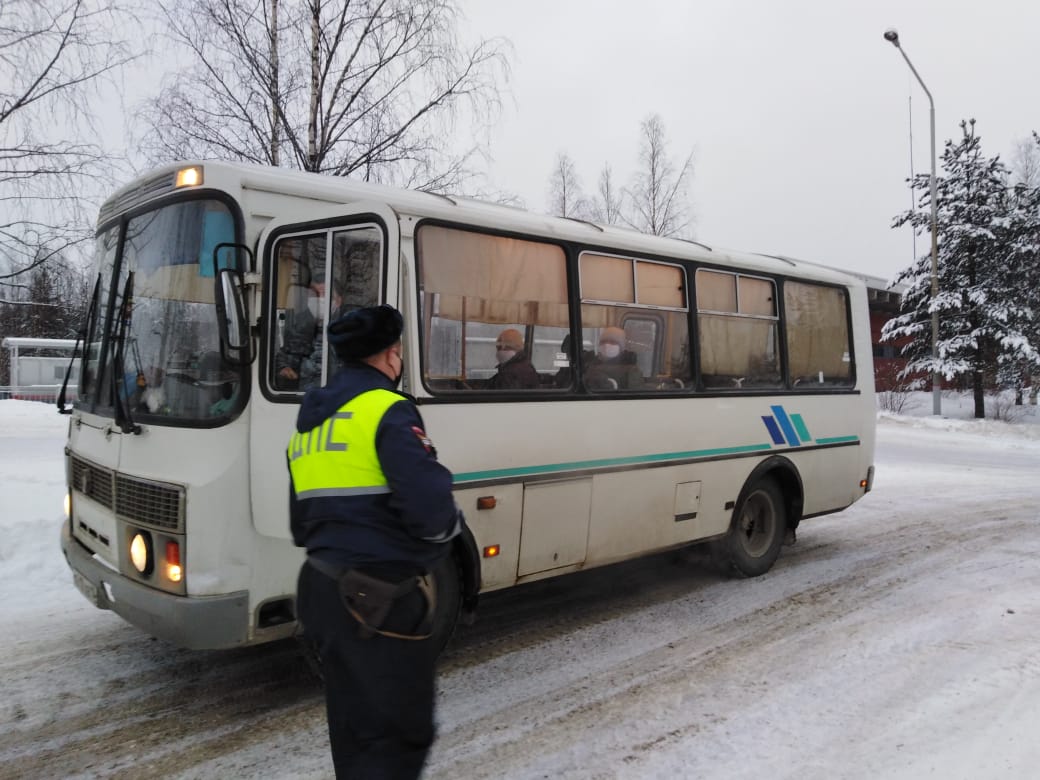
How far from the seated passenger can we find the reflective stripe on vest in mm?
2871

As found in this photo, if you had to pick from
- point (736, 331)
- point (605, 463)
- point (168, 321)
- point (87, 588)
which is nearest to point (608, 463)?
point (605, 463)

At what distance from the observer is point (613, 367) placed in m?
5.25

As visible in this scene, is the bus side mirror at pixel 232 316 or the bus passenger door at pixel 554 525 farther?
the bus passenger door at pixel 554 525

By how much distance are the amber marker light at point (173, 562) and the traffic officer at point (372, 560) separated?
1.49 meters

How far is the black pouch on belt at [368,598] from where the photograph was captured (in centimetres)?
227

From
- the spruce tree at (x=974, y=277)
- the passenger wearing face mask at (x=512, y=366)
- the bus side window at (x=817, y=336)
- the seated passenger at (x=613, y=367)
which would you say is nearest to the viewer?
the passenger wearing face mask at (x=512, y=366)

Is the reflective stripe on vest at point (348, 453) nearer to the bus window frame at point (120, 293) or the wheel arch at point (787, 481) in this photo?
the bus window frame at point (120, 293)

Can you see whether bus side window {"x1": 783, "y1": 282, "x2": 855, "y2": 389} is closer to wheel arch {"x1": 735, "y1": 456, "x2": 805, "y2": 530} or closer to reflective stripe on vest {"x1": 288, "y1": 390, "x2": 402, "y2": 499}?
wheel arch {"x1": 735, "y1": 456, "x2": 805, "y2": 530}

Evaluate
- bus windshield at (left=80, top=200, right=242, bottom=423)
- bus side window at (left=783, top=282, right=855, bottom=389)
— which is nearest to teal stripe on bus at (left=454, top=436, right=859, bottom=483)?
bus side window at (left=783, top=282, right=855, bottom=389)

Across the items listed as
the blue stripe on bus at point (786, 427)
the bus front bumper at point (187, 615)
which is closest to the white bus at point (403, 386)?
the bus front bumper at point (187, 615)

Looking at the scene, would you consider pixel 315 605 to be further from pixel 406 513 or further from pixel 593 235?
pixel 593 235

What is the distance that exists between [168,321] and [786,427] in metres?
5.19

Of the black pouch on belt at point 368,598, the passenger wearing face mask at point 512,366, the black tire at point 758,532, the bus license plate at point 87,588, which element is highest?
the passenger wearing face mask at point 512,366

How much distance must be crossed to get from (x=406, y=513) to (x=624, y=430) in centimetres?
319
